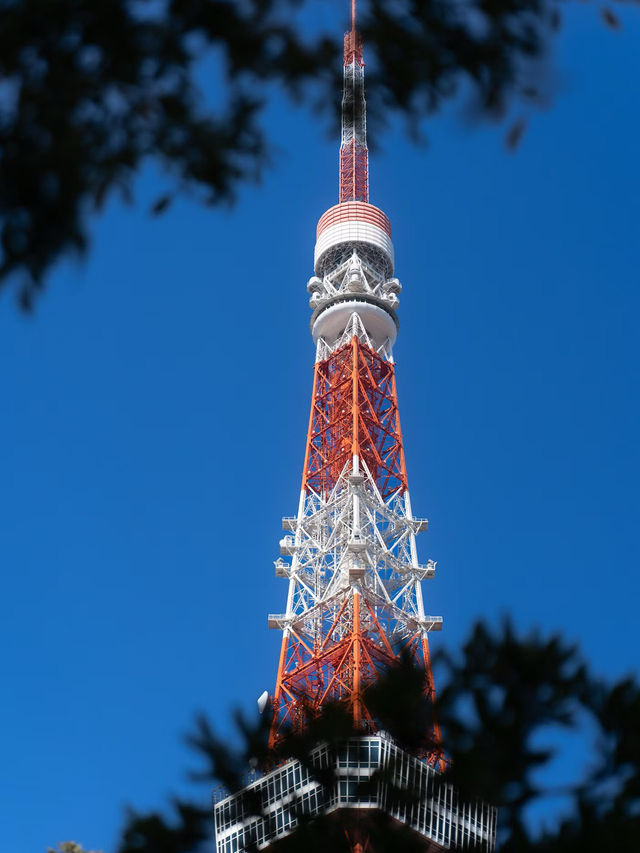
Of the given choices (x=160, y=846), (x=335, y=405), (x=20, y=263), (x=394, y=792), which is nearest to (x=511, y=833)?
(x=394, y=792)

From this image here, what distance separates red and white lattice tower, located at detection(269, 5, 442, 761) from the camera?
1655 inches

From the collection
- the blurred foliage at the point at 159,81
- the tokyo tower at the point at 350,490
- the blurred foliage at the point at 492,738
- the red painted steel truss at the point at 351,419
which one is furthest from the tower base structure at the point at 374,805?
the red painted steel truss at the point at 351,419

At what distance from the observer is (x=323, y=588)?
45375 mm

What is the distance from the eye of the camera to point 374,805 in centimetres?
1036

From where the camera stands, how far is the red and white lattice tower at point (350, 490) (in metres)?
42.0

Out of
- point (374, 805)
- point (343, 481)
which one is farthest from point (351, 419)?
point (374, 805)

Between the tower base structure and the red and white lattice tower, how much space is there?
2587 centimetres

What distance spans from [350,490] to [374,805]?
36.4m

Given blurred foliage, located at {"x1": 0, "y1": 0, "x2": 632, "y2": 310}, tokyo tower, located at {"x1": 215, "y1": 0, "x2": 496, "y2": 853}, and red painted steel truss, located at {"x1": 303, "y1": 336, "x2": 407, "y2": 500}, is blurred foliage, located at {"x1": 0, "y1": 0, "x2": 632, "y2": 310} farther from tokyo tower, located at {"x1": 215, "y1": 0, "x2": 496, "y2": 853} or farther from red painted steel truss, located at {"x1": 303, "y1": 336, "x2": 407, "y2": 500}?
red painted steel truss, located at {"x1": 303, "y1": 336, "x2": 407, "y2": 500}

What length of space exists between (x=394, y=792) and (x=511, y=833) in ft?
3.75

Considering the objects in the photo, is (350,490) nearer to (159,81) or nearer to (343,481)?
(343,481)

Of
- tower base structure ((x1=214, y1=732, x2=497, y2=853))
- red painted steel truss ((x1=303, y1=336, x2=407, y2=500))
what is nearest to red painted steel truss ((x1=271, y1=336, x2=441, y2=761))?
red painted steel truss ((x1=303, y1=336, x2=407, y2=500))

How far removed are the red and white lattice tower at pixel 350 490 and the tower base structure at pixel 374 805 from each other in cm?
2587

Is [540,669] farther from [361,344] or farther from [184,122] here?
[361,344]
